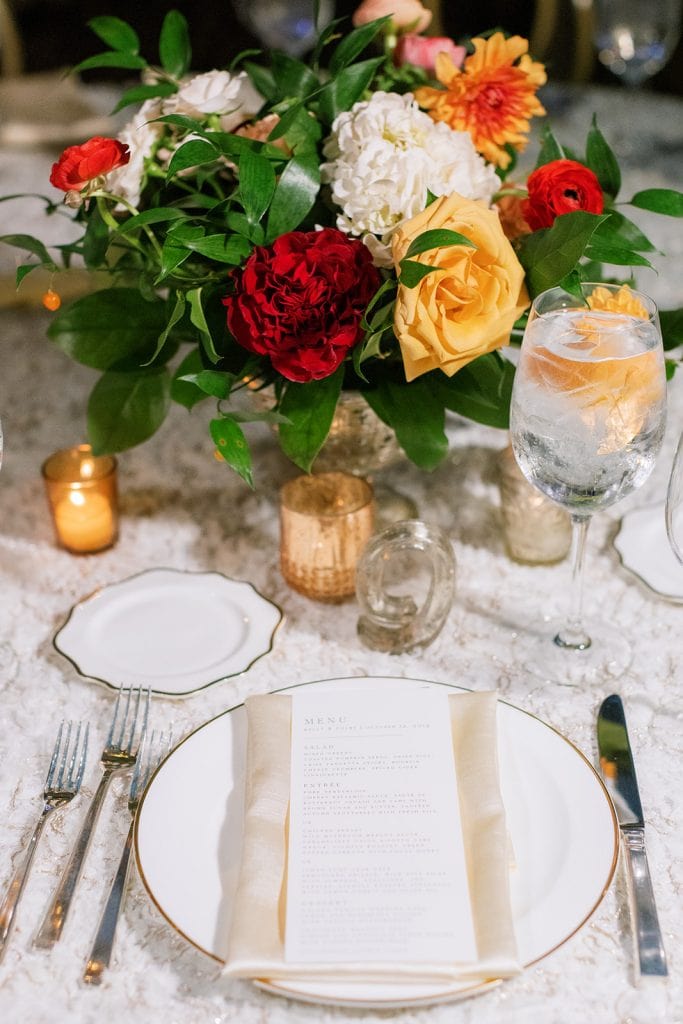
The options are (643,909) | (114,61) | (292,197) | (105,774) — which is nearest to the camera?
(643,909)

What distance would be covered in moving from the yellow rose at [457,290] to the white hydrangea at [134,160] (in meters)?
0.22

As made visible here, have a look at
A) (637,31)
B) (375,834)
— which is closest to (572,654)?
(375,834)

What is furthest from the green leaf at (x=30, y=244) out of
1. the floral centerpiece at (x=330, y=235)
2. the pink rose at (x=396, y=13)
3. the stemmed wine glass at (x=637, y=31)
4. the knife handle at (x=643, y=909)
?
the stemmed wine glass at (x=637, y=31)

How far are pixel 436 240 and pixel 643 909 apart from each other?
425 millimetres

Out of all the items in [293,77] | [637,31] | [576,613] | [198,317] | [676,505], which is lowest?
[576,613]

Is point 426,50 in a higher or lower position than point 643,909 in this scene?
higher

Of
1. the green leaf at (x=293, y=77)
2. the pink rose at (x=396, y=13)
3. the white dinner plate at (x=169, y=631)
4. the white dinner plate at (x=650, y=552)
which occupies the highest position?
the pink rose at (x=396, y=13)

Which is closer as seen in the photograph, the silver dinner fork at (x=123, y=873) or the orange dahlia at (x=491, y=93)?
the silver dinner fork at (x=123, y=873)

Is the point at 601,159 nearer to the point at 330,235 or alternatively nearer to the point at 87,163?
the point at 330,235

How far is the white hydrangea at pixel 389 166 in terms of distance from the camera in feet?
2.38

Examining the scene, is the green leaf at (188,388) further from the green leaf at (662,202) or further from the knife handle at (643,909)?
the knife handle at (643,909)

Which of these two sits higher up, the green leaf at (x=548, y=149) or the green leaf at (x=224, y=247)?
the green leaf at (x=548, y=149)

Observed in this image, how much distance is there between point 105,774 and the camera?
66cm

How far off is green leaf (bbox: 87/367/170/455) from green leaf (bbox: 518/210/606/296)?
0.34 m
